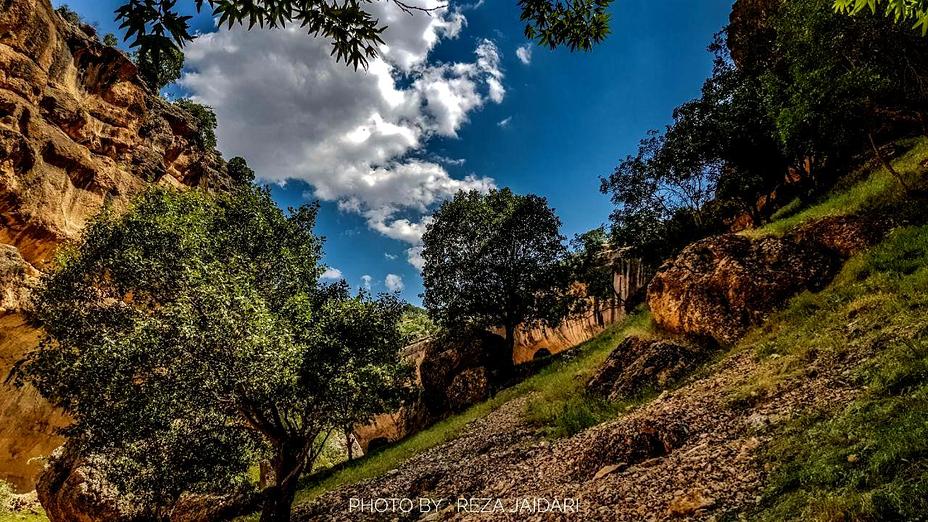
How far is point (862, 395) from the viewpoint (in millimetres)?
8312

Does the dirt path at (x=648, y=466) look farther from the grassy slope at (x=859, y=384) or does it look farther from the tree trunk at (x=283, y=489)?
the tree trunk at (x=283, y=489)

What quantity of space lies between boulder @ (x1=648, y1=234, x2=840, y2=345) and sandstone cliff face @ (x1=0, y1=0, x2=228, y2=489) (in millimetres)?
36790

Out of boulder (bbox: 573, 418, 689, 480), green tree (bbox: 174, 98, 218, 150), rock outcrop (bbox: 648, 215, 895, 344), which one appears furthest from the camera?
green tree (bbox: 174, 98, 218, 150)

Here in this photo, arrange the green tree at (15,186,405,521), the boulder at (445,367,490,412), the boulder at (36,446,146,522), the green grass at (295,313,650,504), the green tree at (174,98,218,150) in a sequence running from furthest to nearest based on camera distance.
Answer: the green tree at (174,98,218,150) → the boulder at (445,367,490,412) → the boulder at (36,446,146,522) → the green grass at (295,313,650,504) → the green tree at (15,186,405,521)

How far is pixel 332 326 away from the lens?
20250 millimetres

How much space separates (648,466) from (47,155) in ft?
188

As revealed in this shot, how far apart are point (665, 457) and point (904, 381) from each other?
459cm

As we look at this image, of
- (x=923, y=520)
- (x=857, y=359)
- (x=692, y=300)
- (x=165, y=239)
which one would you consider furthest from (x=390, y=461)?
(x=923, y=520)

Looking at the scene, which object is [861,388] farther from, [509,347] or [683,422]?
[509,347]

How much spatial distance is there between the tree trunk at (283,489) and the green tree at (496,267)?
77.8 feet

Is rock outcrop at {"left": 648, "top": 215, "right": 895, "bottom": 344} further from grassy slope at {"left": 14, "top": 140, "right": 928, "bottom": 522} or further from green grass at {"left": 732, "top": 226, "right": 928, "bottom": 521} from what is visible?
green grass at {"left": 732, "top": 226, "right": 928, "bottom": 521}

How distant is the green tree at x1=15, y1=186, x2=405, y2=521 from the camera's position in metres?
14.8

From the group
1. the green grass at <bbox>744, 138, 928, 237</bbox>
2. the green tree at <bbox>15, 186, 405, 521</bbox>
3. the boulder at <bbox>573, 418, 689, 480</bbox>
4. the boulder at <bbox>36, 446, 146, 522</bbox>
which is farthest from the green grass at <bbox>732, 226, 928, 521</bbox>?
the boulder at <bbox>36, 446, 146, 522</bbox>

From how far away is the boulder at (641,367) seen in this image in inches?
699
